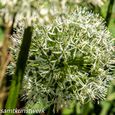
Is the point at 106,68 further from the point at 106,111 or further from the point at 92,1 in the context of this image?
the point at 106,111

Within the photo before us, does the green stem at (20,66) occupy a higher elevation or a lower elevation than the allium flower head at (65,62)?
lower

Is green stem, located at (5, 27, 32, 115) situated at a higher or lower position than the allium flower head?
lower

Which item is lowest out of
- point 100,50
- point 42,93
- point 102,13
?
point 42,93

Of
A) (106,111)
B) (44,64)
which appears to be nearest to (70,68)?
(44,64)

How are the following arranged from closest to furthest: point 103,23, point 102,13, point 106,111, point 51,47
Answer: point 51,47 → point 103,23 → point 102,13 → point 106,111

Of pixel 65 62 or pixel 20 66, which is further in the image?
pixel 65 62

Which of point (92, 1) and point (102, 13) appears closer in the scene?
point (92, 1)

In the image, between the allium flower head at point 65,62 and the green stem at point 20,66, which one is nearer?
the green stem at point 20,66

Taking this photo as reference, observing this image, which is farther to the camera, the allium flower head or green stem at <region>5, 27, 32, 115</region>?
the allium flower head
